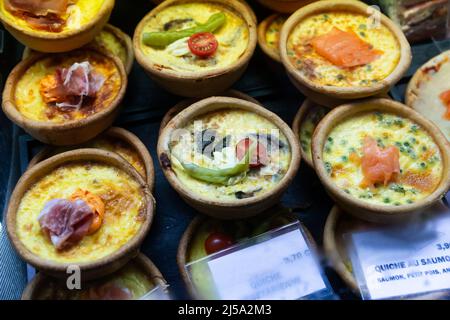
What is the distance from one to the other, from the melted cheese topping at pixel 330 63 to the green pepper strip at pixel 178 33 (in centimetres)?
40

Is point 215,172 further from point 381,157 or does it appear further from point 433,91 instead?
point 433,91

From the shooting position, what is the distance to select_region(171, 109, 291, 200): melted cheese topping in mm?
2139

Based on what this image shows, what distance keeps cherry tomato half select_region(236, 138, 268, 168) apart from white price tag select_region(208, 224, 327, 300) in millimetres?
423

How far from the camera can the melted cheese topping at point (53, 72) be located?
2.49m

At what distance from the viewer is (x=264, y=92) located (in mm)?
2812

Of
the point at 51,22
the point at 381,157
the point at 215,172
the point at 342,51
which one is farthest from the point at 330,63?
the point at 51,22

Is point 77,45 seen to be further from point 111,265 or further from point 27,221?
point 111,265

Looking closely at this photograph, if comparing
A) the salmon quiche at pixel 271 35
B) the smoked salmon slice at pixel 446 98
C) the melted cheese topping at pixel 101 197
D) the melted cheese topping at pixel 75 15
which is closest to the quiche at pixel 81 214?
the melted cheese topping at pixel 101 197

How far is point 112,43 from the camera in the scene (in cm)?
294

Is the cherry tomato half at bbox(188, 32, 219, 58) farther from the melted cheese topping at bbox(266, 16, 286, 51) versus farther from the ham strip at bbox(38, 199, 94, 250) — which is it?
the ham strip at bbox(38, 199, 94, 250)

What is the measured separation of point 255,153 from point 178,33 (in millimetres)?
889

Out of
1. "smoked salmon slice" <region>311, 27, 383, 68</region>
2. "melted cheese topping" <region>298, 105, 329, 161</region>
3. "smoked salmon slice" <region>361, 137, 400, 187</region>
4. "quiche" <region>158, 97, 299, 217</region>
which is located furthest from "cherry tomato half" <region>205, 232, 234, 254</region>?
"smoked salmon slice" <region>311, 27, 383, 68</region>
